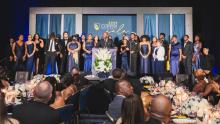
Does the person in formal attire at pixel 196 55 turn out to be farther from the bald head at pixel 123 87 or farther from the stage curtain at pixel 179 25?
the bald head at pixel 123 87

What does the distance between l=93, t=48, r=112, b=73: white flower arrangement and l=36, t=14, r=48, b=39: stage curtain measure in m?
3.93

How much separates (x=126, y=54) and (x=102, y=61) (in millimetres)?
1440

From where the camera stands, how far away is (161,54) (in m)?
12.7

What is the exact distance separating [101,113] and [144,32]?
7.75 m

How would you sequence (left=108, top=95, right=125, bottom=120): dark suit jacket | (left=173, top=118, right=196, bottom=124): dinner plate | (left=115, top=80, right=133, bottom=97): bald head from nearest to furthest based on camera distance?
(left=173, top=118, right=196, bottom=124): dinner plate → (left=115, top=80, right=133, bottom=97): bald head → (left=108, top=95, right=125, bottom=120): dark suit jacket

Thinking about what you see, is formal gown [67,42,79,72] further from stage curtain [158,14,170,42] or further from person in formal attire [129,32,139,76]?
stage curtain [158,14,170,42]

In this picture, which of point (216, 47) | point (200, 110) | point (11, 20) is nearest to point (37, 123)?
point (200, 110)

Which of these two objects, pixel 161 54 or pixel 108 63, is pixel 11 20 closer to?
pixel 108 63

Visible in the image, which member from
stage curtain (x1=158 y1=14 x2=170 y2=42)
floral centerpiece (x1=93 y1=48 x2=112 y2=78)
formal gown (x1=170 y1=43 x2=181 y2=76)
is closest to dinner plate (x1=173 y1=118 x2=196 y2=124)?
floral centerpiece (x1=93 y1=48 x2=112 y2=78)

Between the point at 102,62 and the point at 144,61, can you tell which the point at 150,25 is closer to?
the point at 144,61

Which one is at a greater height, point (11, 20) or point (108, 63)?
point (11, 20)

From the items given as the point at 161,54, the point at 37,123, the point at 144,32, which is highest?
the point at 144,32

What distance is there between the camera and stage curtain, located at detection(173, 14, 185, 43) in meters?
15.0

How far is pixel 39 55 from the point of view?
43.8 ft
